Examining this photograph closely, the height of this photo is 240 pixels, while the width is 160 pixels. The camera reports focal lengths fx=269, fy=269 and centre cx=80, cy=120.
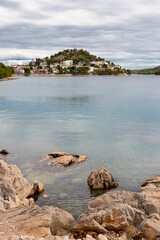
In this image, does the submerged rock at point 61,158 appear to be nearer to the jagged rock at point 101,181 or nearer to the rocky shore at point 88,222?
the jagged rock at point 101,181

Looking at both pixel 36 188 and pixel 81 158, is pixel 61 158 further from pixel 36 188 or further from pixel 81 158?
pixel 36 188

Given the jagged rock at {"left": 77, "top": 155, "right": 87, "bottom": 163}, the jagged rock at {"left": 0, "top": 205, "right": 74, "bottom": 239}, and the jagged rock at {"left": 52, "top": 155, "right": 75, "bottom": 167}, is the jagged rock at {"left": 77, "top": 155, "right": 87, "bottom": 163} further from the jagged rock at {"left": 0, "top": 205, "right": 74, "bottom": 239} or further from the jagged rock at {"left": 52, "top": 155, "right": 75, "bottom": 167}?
the jagged rock at {"left": 0, "top": 205, "right": 74, "bottom": 239}

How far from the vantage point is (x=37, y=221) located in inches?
368

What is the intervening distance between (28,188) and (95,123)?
2245cm

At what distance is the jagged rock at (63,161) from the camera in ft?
64.5

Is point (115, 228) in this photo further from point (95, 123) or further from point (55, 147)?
point (95, 123)

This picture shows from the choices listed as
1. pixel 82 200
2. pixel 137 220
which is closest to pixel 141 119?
pixel 82 200

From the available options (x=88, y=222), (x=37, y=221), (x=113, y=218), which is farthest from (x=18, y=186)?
(x=113, y=218)

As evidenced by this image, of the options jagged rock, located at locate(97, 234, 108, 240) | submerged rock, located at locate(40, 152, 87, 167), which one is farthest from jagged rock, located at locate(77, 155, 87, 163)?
jagged rock, located at locate(97, 234, 108, 240)

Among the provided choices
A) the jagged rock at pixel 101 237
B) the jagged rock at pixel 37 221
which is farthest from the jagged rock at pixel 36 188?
the jagged rock at pixel 101 237

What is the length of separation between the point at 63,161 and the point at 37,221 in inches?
415

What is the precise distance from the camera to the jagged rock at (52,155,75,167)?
19.7m

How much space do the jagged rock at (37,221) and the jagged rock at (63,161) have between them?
8.94 m

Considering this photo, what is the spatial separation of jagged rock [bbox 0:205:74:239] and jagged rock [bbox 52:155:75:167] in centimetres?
894
